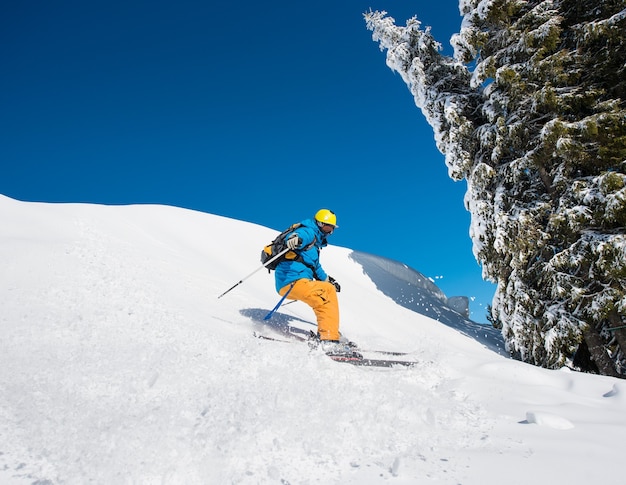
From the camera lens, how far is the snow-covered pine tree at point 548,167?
325 inches

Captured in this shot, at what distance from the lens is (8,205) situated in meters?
10.9

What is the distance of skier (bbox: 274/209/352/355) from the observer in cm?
598

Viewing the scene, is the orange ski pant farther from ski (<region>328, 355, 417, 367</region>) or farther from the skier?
ski (<region>328, 355, 417, 367</region>)

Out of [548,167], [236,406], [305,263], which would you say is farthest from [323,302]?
[548,167]

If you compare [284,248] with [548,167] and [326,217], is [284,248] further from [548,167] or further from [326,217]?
[548,167]

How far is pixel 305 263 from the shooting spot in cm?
659

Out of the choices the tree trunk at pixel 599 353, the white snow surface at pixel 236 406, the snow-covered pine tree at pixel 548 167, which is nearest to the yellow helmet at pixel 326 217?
the white snow surface at pixel 236 406

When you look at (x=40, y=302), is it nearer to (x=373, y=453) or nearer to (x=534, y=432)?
(x=373, y=453)

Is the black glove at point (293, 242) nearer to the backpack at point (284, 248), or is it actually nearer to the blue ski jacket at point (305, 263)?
the blue ski jacket at point (305, 263)

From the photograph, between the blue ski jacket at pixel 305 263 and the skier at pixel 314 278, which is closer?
the skier at pixel 314 278

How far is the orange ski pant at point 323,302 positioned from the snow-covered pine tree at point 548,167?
520 cm

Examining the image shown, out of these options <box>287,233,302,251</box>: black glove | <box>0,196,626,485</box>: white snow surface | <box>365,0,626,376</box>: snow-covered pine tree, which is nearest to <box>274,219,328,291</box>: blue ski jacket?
<box>287,233,302,251</box>: black glove

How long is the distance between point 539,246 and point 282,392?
8.05 m

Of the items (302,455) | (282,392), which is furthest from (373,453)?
(282,392)
